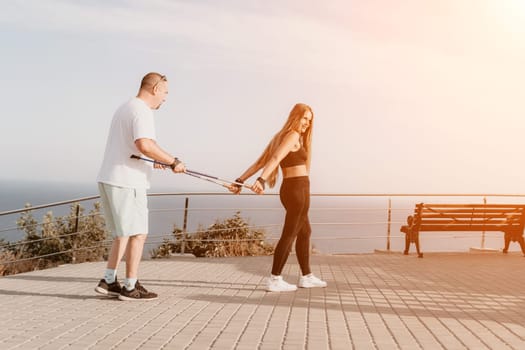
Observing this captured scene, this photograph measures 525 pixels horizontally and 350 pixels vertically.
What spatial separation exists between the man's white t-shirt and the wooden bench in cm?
682

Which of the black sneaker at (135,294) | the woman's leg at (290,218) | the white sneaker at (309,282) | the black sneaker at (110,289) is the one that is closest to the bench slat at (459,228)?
the white sneaker at (309,282)

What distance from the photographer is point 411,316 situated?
224 inches

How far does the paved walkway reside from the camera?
4516 millimetres

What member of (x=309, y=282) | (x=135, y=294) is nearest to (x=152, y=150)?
(x=135, y=294)

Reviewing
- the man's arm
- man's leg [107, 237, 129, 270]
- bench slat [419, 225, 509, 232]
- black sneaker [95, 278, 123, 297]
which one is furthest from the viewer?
bench slat [419, 225, 509, 232]

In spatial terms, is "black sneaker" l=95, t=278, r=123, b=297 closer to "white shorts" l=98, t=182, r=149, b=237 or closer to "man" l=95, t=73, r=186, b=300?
"man" l=95, t=73, r=186, b=300

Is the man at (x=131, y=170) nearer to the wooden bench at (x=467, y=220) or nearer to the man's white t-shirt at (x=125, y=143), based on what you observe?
the man's white t-shirt at (x=125, y=143)

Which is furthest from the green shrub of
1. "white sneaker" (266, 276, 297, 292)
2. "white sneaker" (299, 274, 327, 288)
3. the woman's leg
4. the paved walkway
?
the woman's leg

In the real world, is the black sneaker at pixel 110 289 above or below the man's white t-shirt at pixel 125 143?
below

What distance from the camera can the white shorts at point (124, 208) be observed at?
5.70 m

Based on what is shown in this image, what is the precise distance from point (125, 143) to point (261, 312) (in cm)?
177

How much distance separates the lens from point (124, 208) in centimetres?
571

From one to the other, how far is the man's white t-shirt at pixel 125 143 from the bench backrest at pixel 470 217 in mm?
6890

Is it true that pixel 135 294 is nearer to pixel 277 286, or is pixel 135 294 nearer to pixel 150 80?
pixel 277 286
